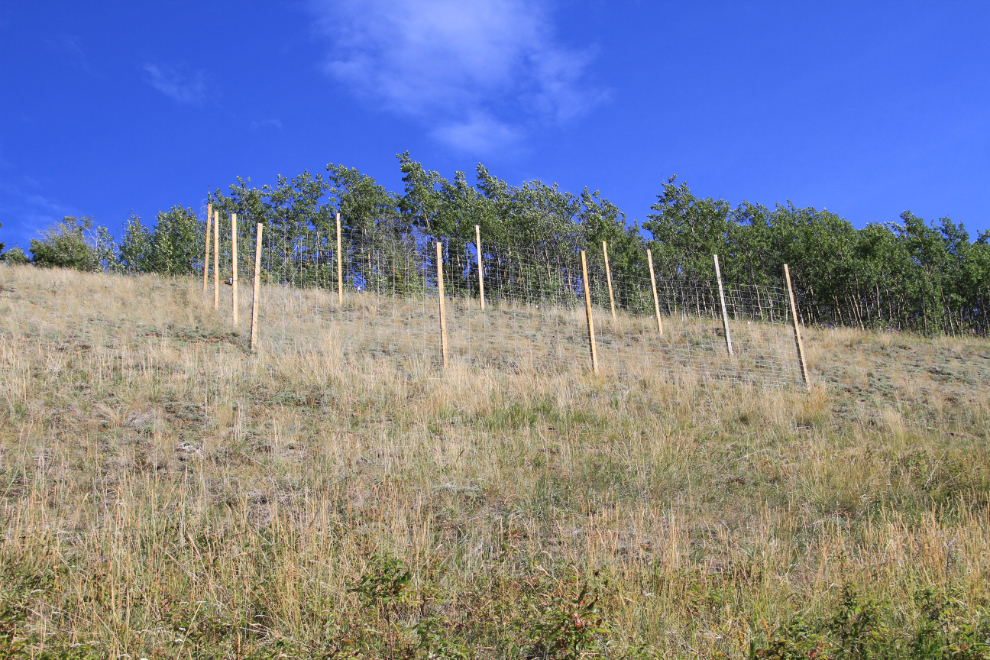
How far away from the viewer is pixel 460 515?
486 cm

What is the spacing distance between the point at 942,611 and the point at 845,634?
0.51 metres

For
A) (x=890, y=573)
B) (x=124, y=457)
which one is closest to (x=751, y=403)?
(x=890, y=573)

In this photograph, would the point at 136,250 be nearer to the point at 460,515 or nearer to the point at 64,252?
the point at 64,252

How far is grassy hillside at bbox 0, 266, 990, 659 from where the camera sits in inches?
128

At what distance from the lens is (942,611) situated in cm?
313

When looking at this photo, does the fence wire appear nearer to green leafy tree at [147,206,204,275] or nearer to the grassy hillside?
the grassy hillside

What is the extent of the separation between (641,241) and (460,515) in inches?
1192

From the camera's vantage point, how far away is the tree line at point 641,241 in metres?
30.5

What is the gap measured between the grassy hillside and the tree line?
19.2 metres

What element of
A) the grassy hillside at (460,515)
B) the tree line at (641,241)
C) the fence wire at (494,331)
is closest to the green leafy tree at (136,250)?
the tree line at (641,241)

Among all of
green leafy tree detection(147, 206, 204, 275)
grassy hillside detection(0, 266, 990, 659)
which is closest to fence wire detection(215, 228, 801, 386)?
grassy hillside detection(0, 266, 990, 659)

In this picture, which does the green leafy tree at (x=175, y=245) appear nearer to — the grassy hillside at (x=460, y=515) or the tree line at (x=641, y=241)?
the tree line at (x=641, y=241)

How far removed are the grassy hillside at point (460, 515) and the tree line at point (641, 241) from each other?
19241mm

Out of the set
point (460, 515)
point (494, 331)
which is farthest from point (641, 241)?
point (460, 515)
